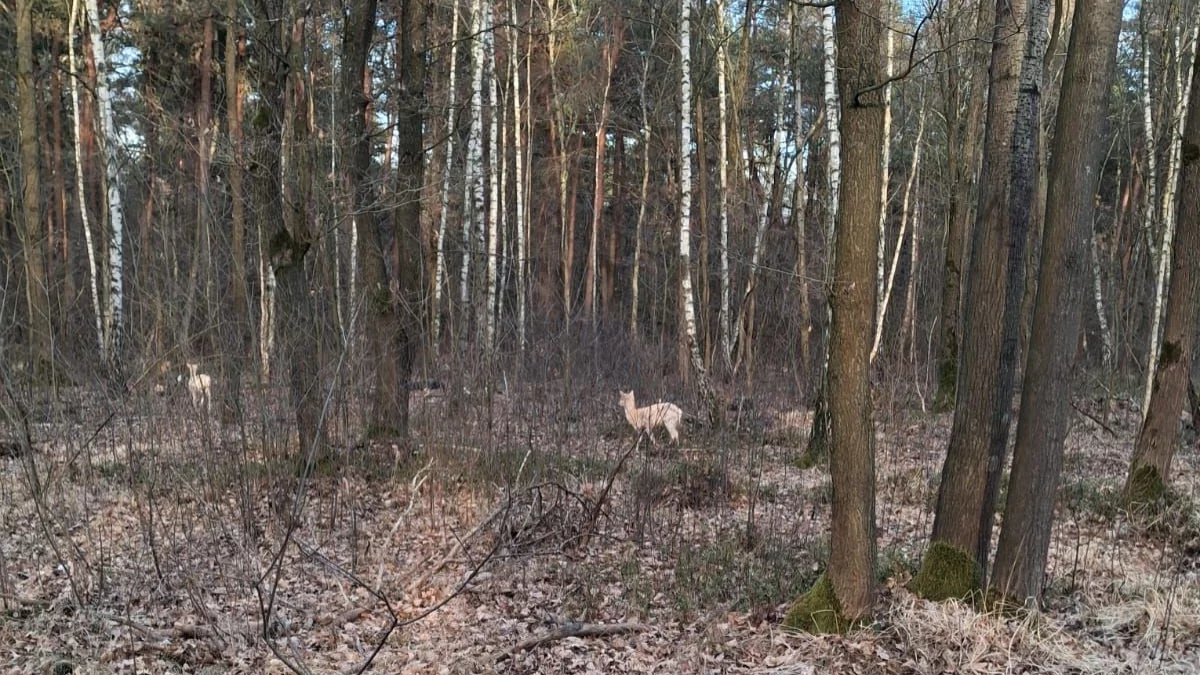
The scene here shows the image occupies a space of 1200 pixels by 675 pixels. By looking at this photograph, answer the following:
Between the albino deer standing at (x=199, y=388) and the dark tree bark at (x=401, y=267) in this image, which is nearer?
the albino deer standing at (x=199, y=388)

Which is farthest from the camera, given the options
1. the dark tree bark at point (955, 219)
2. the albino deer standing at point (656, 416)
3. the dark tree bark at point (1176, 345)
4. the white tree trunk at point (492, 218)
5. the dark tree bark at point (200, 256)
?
the dark tree bark at point (955, 219)

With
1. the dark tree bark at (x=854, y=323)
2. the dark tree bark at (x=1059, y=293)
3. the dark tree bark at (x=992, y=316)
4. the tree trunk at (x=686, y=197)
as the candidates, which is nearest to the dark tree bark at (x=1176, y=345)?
the dark tree bark at (x=1059, y=293)

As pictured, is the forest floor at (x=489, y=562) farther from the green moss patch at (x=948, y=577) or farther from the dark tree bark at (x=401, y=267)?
the dark tree bark at (x=401, y=267)

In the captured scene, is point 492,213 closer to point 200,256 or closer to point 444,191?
point 444,191

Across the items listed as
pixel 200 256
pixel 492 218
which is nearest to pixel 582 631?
pixel 200 256

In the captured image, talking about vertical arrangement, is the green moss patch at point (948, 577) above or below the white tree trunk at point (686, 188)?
below

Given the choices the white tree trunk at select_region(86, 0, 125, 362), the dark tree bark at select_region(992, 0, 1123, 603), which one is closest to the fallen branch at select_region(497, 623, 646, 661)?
the dark tree bark at select_region(992, 0, 1123, 603)

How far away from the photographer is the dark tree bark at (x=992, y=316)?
440cm

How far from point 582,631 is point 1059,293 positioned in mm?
3347

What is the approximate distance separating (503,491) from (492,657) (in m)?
2.63

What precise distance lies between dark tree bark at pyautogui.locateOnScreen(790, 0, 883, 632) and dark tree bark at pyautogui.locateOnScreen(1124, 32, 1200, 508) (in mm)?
3690

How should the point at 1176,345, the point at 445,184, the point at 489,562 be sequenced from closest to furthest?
the point at 489,562 < the point at 1176,345 < the point at 445,184

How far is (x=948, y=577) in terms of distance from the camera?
4.52 m

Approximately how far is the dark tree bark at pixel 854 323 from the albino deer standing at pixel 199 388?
4.29 m
